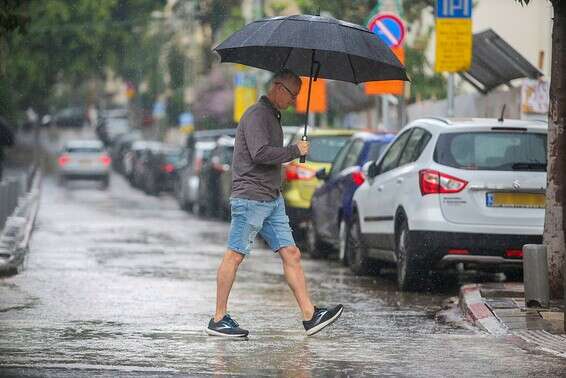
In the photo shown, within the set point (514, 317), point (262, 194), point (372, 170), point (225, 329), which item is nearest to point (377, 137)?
point (372, 170)

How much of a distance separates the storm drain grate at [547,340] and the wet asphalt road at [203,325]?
0.61 feet

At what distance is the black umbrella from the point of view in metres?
11.1

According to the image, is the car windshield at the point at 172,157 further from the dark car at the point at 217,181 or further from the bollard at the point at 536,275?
the bollard at the point at 536,275

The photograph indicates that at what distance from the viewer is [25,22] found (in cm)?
1730

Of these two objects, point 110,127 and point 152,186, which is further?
point 110,127

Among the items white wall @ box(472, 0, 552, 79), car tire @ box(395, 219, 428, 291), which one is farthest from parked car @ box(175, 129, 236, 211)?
car tire @ box(395, 219, 428, 291)

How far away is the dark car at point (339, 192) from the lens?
18562mm

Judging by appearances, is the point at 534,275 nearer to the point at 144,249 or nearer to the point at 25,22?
the point at 25,22

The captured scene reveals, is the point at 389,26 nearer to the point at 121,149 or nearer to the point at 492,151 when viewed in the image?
the point at 492,151

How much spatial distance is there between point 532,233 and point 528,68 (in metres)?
7.62

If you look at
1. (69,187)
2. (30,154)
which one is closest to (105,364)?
(69,187)

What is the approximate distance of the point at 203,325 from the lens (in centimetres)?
1154

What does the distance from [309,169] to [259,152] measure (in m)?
10.9

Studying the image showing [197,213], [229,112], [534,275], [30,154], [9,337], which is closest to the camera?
[9,337]
